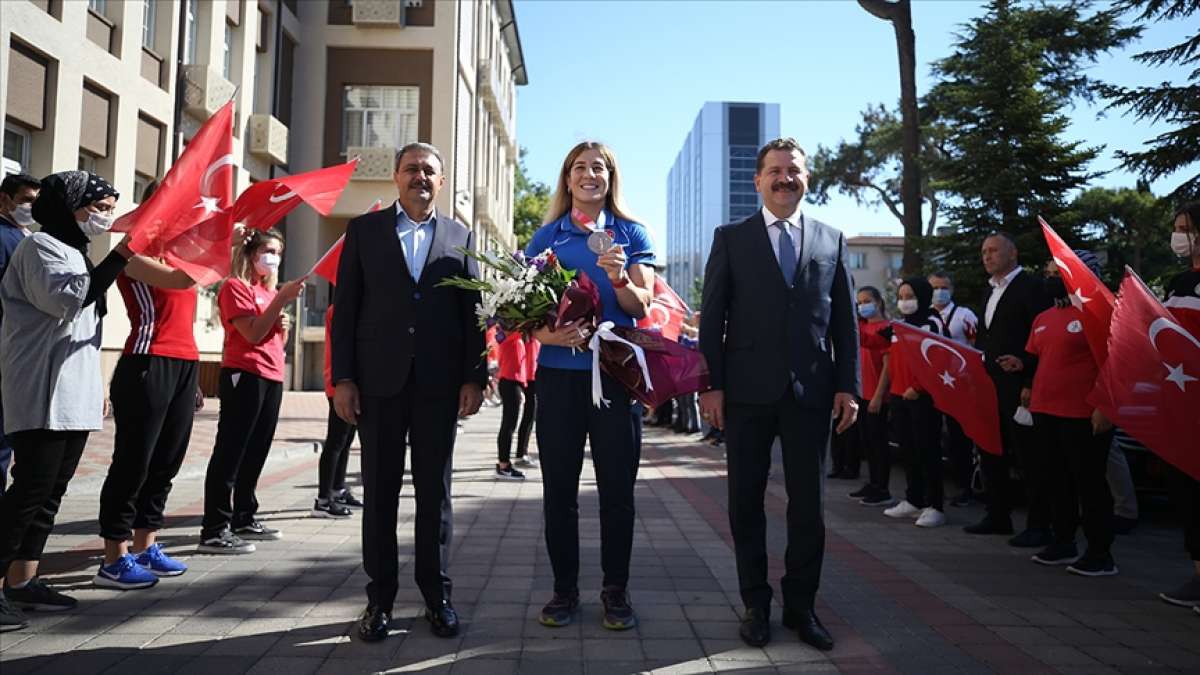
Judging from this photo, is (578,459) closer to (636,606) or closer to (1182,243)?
(636,606)

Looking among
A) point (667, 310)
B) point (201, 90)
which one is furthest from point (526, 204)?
point (667, 310)

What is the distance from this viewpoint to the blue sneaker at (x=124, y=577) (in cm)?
475

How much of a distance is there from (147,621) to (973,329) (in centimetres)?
737

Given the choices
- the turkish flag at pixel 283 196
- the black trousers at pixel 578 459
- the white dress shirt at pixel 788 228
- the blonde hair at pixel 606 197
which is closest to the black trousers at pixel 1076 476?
the white dress shirt at pixel 788 228

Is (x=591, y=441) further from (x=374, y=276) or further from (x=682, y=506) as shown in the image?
(x=682, y=506)

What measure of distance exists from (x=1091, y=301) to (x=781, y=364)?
2.65 meters

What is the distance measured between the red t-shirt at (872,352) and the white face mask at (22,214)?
7046 mm

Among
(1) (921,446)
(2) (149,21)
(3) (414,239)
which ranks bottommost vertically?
A: (1) (921,446)

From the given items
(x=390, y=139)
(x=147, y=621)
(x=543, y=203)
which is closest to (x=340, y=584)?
(x=147, y=621)

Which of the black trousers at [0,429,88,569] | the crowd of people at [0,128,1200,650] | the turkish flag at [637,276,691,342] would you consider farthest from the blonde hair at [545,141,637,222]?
the turkish flag at [637,276,691,342]

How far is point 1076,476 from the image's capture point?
19.1 feet

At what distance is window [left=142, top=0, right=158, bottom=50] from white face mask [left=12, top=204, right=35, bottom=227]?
1713cm

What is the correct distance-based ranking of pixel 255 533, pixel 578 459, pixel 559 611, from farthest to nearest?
pixel 255 533 < pixel 578 459 < pixel 559 611

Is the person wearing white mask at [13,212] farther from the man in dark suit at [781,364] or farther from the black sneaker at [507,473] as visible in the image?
the black sneaker at [507,473]
